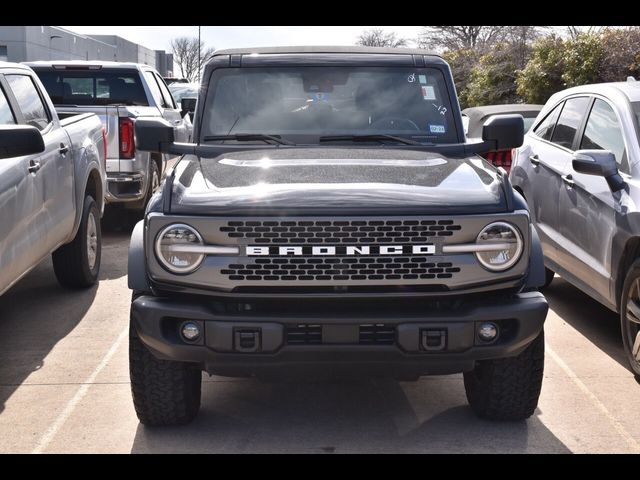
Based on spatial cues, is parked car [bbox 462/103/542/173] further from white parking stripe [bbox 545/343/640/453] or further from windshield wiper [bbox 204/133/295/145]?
windshield wiper [bbox 204/133/295/145]

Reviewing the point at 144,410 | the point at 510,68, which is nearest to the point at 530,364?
the point at 144,410

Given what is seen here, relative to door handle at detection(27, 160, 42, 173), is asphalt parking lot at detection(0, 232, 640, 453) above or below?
below

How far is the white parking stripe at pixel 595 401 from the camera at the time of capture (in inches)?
192

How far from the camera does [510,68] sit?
29.8m

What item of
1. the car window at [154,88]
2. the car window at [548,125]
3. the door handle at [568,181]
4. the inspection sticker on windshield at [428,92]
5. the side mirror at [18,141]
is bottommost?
the car window at [154,88]

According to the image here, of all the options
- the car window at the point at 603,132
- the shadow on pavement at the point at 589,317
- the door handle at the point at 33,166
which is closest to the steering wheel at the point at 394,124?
the car window at the point at 603,132

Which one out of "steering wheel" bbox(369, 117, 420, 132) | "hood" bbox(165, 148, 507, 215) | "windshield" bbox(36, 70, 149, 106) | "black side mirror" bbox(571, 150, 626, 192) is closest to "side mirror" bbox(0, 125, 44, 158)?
"hood" bbox(165, 148, 507, 215)

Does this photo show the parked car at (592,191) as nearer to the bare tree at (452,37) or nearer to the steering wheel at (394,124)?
the steering wheel at (394,124)

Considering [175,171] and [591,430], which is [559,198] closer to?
[591,430]

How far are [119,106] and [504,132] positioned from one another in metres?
6.39

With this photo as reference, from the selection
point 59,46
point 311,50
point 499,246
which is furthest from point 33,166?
point 59,46

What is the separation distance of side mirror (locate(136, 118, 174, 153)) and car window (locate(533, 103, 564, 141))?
3.51 metres

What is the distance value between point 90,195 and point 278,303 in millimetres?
4567

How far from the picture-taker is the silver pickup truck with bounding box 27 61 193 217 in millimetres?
10977
